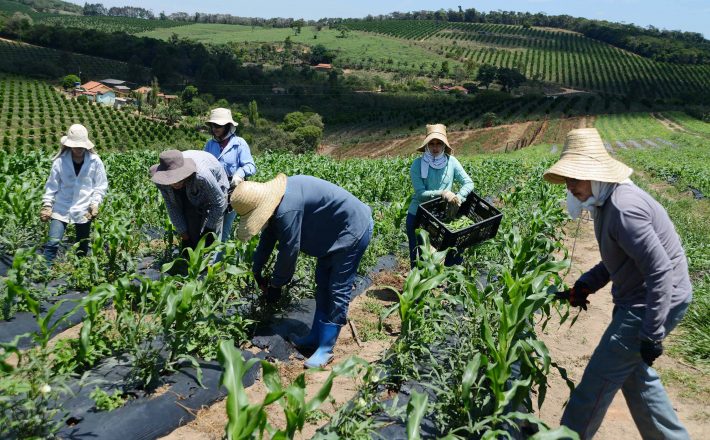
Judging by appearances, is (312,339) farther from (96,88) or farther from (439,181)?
(96,88)

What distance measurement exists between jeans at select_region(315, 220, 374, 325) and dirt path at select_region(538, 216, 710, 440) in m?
1.62

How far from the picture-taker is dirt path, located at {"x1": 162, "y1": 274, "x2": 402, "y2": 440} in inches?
122

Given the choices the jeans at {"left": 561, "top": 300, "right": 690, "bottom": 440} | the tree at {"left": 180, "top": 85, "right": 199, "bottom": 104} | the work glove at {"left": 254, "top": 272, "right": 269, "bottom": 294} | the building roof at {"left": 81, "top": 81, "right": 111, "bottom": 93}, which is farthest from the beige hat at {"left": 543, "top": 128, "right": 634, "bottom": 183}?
the building roof at {"left": 81, "top": 81, "right": 111, "bottom": 93}

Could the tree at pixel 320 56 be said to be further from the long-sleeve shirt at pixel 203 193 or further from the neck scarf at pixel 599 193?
the neck scarf at pixel 599 193

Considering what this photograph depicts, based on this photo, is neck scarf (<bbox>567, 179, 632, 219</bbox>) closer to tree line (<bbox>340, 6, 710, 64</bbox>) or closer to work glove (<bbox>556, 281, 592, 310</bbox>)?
work glove (<bbox>556, 281, 592, 310</bbox>)

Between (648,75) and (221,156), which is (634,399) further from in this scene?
(648,75)

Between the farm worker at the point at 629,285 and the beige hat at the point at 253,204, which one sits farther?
the beige hat at the point at 253,204

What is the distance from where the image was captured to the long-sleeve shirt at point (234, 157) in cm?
514

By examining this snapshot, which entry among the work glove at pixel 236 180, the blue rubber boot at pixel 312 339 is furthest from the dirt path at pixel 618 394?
the work glove at pixel 236 180

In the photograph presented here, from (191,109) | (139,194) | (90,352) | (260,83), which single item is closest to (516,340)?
(90,352)

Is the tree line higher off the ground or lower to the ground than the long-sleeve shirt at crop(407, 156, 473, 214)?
higher

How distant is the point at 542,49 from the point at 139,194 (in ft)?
442

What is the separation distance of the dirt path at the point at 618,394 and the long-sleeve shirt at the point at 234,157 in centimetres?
339

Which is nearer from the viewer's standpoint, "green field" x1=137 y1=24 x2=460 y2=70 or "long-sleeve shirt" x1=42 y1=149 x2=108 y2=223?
"long-sleeve shirt" x1=42 y1=149 x2=108 y2=223
